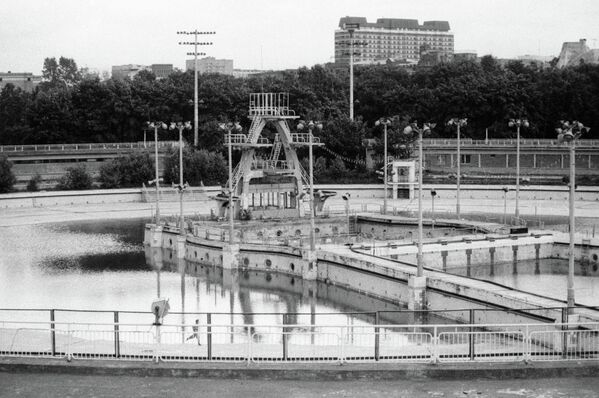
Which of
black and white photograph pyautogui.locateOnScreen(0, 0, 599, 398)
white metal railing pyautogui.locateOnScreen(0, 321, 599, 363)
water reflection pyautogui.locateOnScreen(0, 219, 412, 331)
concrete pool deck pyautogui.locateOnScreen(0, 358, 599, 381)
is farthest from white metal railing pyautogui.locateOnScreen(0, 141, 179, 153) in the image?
concrete pool deck pyautogui.locateOnScreen(0, 358, 599, 381)

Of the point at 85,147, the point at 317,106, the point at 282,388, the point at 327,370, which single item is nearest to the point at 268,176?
the point at 85,147

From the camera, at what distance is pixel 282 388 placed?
23484mm

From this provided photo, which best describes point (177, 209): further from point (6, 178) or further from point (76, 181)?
point (6, 178)

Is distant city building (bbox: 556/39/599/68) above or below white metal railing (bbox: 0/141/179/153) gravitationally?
above

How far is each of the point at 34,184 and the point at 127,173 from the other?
8.93 m

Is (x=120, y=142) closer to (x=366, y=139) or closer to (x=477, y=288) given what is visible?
(x=366, y=139)

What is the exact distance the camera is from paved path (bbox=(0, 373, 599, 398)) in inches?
907

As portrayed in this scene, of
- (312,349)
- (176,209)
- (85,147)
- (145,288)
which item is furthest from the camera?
(85,147)

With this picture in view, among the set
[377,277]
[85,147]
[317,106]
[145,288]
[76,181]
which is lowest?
[145,288]

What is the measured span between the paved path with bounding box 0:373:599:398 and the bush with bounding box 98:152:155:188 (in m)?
72.7

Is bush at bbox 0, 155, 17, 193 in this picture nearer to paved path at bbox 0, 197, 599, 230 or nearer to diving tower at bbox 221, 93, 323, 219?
paved path at bbox 0, 197, 599, 230

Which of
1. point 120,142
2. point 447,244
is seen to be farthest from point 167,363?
point 120,142

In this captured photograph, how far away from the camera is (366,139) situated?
105500mm

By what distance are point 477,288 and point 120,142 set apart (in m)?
81.2
